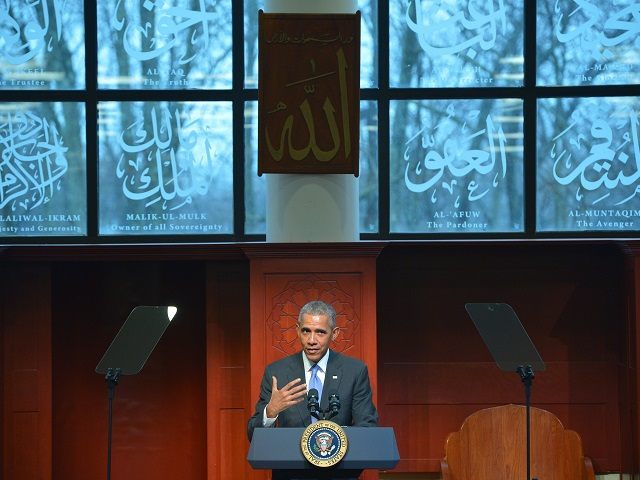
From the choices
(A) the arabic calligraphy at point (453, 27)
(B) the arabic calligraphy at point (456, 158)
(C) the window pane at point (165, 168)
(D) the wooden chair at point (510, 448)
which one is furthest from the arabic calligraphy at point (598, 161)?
(C) the window pane at point (165, 168)

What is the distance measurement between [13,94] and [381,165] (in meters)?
2.67

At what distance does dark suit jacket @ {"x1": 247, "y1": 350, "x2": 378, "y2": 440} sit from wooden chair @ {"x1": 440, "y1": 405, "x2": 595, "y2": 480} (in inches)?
53.2

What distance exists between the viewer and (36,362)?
5.81 meters

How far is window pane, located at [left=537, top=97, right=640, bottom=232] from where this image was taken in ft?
20.7

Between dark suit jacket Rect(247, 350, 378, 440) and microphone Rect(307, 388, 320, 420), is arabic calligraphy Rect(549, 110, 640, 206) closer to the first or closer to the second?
dark suit jacket Rect(247, 350, 378, 440)

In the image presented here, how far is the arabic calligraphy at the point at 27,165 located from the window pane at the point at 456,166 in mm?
2433

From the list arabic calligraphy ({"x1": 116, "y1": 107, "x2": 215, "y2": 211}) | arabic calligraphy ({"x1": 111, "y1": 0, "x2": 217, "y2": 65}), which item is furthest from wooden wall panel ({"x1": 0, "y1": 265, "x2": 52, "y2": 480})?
arabic calligraphy ({"x1": 111, "y1": 0, "x2": 217, "y2": 65})

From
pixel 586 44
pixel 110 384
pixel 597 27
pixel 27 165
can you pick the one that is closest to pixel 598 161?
pixel 586 44

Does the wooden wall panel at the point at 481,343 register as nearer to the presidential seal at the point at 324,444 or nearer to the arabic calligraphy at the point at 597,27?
the arabic calligraphy at the point at 597,27

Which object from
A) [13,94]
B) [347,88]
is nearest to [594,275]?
[347,88]

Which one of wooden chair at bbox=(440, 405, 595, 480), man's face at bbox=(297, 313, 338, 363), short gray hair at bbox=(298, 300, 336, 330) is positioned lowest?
wooden chair at bbox=(440, 405, 595, 480)

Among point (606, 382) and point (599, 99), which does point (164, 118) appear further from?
point (606, 382)

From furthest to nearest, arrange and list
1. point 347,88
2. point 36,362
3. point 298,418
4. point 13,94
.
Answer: point 13,94, point 36,362, point 347,88, point 298,418

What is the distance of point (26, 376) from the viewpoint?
5801mm
